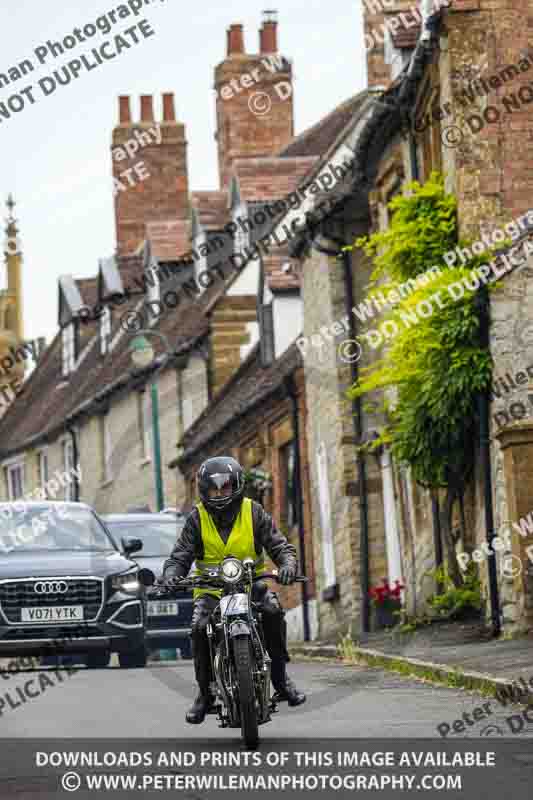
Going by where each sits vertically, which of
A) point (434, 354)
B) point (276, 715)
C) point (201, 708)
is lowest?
point (276, 715)

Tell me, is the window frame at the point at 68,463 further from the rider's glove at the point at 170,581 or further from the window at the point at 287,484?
the rider's glove at the point at 170,581

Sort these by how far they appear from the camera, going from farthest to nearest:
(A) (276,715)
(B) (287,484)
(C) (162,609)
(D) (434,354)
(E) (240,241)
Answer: (E) (240,241), (B) (287,484), (C) (162,609), (D) (434,354), (A) (276,715)

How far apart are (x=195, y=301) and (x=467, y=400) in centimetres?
2593

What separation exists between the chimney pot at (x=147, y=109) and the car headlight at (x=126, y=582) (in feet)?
119

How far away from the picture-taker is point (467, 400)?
20.5 meters

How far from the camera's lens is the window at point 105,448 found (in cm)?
5038

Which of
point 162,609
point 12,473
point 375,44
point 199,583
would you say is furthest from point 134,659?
point 12,473

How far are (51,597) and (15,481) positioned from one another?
4303 cm

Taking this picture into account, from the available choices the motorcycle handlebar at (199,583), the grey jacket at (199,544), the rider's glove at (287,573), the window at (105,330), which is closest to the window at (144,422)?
the window at (105,330)

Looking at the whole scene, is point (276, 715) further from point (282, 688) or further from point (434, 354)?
point (434, 354)

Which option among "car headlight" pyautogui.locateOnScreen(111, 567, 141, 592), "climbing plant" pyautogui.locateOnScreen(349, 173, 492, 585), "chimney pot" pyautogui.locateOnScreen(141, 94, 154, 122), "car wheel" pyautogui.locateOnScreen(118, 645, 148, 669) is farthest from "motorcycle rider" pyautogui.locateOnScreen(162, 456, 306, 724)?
"chimney pot" pyautogui.locateOnScreen(141, 94, 154, 122)

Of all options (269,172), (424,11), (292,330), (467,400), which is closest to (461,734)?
(467,400)

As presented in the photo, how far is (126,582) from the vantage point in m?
19.5

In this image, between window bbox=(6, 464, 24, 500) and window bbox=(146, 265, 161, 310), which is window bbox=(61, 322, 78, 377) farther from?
window bbox=(146, 265, 161, 310)
